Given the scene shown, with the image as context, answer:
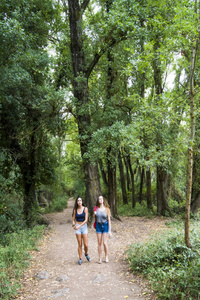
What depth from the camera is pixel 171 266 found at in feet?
15.5

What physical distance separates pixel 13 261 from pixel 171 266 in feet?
13.0

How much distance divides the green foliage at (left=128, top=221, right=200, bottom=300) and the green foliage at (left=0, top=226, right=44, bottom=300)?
110 inches

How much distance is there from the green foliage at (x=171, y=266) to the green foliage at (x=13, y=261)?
9.16ft

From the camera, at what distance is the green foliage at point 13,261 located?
479 cm

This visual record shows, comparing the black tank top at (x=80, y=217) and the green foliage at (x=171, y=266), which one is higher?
the black tank top at (x=80, y=217)

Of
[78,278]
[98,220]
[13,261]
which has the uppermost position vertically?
[98,220]

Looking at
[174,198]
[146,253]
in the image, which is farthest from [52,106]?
[174,198]

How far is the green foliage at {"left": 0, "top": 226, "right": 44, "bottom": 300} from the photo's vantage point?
189 inches

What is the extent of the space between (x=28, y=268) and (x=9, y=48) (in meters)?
6.35

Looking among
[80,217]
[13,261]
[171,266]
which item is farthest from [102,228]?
[13,261]

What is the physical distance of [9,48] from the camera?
691 cm

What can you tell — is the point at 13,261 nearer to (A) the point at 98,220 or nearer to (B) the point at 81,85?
(A) the point at 98,220

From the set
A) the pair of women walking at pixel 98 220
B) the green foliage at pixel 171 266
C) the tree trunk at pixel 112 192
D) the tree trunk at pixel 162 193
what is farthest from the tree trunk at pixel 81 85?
the green foliage at pixel 171 266

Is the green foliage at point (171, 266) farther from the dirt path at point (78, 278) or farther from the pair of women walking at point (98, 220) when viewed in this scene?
the pair of women walking at point (98, 220)
